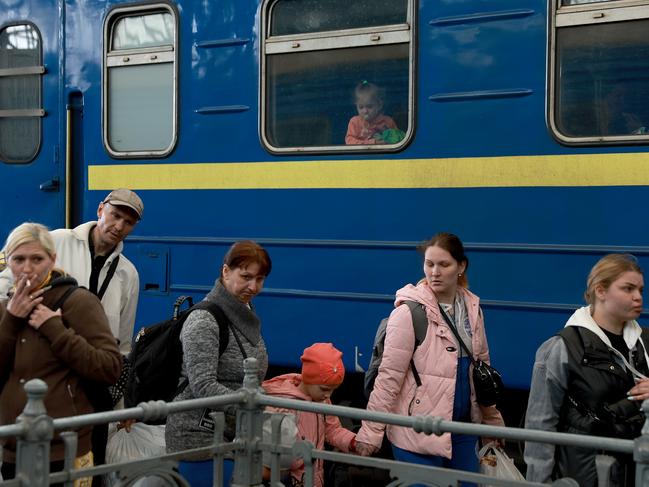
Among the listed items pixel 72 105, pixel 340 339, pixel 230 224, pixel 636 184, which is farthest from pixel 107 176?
pixel 636 184

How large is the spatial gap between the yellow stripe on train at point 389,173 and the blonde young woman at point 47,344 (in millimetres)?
2200

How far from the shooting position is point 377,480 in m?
5.73

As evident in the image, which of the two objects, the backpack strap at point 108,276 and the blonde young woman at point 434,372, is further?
the backpack strap at point 108,276

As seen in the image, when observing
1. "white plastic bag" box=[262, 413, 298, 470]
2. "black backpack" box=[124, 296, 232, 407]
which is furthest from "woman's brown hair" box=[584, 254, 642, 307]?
"black backpack" box=[124, 296, 232, 407]

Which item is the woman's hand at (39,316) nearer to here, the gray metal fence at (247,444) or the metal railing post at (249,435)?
the gray metal fence at (247,444)

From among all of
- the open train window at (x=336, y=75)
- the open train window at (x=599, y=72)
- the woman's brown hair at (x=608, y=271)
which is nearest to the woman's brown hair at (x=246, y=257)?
the woman's brown hair at (x=608, y=271)

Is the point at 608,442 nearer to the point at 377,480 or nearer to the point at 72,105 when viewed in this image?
the point at 377,480

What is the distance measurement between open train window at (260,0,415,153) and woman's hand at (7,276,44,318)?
2414mm

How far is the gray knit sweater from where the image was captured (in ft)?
13.5

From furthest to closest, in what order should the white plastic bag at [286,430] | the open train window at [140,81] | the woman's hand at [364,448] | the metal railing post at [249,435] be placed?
1. the open train window at [140,81]
2. the woman's hand at [364,448]
3. the white plastic bag at [286,430]
4. the metal railing post at [249,435]

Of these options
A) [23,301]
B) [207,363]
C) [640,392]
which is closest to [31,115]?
[207,363]

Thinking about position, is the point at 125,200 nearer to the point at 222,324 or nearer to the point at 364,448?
the point at 222,324

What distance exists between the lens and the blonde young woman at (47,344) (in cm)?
363

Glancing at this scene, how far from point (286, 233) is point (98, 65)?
72.7 inches
